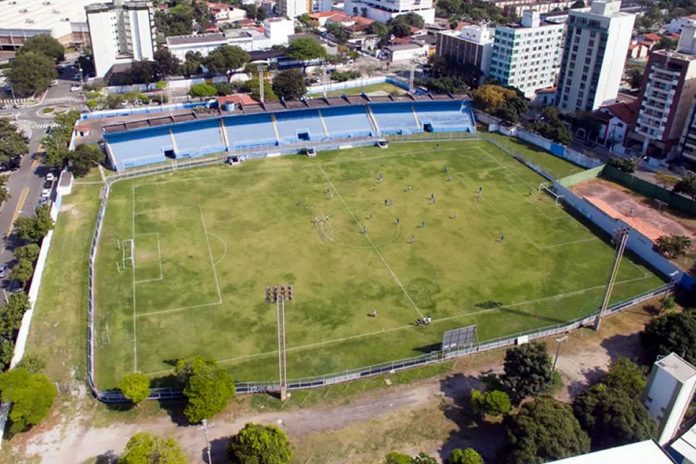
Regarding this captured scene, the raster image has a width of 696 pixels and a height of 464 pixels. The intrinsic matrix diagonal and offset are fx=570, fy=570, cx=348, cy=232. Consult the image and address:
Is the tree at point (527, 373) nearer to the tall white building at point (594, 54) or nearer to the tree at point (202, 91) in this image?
the tall white building at point (594, 54)

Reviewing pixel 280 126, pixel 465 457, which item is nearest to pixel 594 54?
pixel 280 126

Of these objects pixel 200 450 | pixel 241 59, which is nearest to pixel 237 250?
pixel 200 450

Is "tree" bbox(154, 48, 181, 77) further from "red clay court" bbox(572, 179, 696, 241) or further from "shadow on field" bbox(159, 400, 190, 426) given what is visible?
"shadow on field" bbox(159, 400, 190, 426)

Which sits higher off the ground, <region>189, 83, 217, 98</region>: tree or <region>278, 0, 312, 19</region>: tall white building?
<region>278, 0, 312, 19</region>: tall white building

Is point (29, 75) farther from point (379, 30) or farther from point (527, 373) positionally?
point (527, 373)

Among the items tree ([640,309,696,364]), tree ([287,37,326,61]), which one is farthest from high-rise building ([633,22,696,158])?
tree ([287,37,326,61])

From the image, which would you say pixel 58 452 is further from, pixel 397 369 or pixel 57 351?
pixel 397 369
